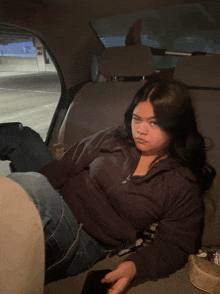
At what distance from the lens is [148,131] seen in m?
1.03

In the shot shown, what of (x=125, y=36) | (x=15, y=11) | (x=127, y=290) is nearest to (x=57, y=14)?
(x=15, y=11)

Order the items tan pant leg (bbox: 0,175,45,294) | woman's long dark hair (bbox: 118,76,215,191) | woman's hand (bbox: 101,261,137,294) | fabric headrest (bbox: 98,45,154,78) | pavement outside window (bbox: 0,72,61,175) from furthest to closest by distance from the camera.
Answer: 1. pavement outside window (bbox: 0,72,61,175)
2. fabric headrest (bbox: 98,45,154,78)
3. woman's long dark hair (bbox: 118,76,215,191)
4. woman's hand (bbox: 101,261,137,294)
5. tan pant leg (bbox: 0,175,45,294)

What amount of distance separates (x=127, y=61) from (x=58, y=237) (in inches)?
46.8

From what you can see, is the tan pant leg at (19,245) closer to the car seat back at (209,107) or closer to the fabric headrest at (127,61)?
Result: the car seat back at (209,107)

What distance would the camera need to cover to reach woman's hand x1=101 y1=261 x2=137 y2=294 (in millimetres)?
819

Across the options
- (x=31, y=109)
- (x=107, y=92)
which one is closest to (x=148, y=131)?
(x=107, y=92)

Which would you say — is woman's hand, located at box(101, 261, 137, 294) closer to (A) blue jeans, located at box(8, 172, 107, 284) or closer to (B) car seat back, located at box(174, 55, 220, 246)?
(A) blue jeans, located at box(8, 172, 107, 284)

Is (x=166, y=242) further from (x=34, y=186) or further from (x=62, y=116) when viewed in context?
(x=62, y=116)

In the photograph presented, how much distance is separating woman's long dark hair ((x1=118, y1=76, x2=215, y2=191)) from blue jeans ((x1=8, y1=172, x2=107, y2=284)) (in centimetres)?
51

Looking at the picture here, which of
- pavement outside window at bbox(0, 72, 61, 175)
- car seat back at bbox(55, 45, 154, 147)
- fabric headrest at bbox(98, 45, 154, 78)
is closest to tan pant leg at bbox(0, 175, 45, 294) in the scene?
car seat back at bbox(55, 45, 154, 147)

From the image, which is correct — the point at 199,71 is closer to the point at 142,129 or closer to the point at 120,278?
the point at 142,129

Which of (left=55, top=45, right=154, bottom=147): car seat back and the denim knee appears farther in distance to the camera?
(left=55, top=45, right=154, bottom=147): car seat back

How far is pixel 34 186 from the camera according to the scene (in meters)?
0.94

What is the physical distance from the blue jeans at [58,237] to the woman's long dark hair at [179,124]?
1.66ft
